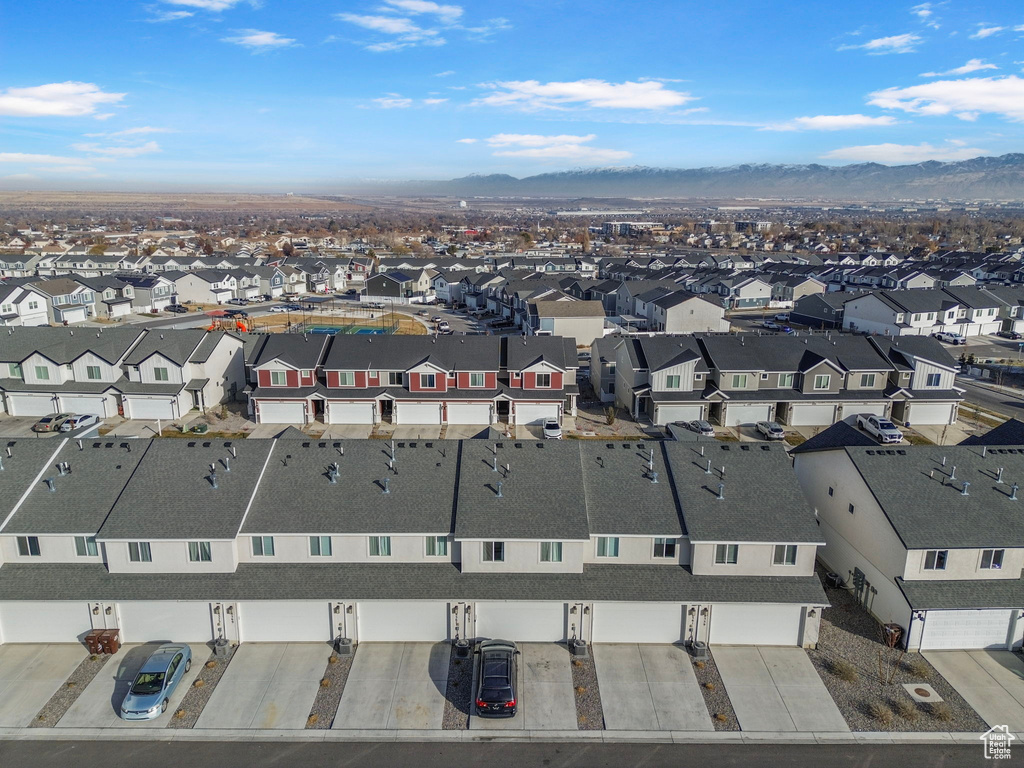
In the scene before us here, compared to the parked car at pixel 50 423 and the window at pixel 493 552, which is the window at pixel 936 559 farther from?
the parked car at pixel 50 423

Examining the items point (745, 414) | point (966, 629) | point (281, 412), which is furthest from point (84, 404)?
point (966, 629)

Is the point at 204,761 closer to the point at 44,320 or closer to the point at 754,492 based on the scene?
the point at 754,492

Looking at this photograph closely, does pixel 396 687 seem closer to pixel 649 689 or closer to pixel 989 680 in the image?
pixel 649 689

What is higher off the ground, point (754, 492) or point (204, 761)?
point (754, 492)

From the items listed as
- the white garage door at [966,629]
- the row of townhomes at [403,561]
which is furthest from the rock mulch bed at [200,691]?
the white garage door at [966,629]

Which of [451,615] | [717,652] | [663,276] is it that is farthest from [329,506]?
[663,276]

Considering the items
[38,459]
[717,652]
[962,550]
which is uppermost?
[38,459]

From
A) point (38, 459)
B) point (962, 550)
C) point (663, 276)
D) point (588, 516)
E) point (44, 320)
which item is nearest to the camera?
point (962, 550)
